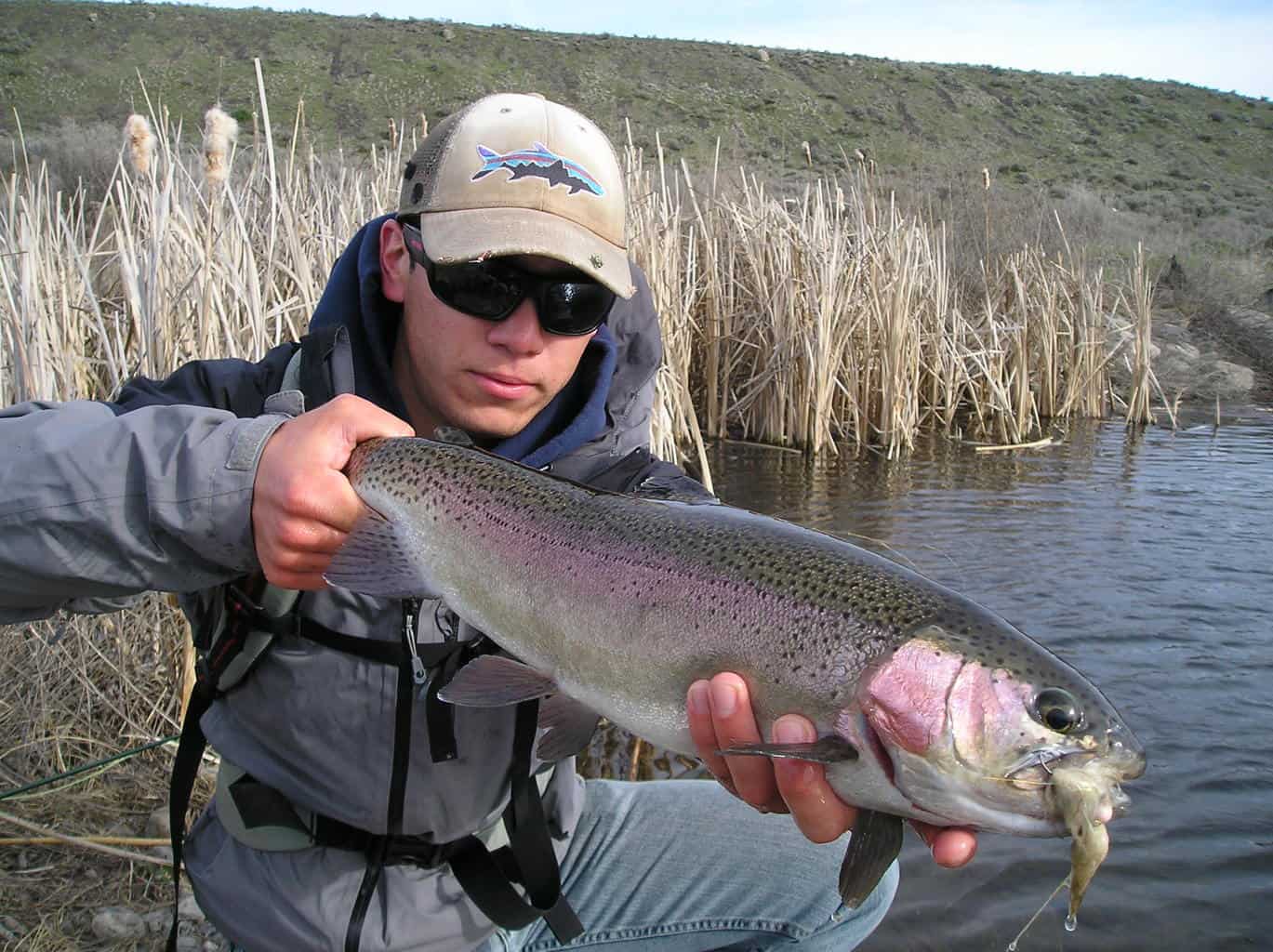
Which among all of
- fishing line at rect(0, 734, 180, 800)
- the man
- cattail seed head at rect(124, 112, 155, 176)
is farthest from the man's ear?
cattail seed head at rect(124, 112, 155, 176)

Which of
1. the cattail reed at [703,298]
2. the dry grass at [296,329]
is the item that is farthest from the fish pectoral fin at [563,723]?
the cattail reed at [703,298]

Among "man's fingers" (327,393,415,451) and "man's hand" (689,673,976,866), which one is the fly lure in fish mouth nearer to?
"man's hand" (689,673,976,866)

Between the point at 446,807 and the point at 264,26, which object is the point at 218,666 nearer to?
the point at 446,807

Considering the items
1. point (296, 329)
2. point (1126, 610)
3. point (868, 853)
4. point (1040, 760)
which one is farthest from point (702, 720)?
point (1126, 610)

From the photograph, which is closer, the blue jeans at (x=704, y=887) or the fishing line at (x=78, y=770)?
the blue jeans at (x=704, y=887)

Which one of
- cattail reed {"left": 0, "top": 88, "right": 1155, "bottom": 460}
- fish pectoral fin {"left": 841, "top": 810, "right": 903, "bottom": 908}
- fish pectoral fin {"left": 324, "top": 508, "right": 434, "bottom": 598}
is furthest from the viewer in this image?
cattail reed {"left": 0, "top": 88, "right": 1155, "bottom": 460}

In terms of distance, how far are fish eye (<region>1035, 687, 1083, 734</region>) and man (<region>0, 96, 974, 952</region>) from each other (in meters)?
0.28

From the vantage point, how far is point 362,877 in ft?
7.25

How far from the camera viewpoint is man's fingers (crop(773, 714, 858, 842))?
1708mm

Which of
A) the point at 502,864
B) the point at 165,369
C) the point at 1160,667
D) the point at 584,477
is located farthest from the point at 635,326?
the point at 1160,667

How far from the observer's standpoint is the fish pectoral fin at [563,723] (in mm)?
2049

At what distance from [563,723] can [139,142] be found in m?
4.08

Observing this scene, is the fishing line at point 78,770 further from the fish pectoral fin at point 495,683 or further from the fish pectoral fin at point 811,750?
the fish pectoral fin at point 811,750

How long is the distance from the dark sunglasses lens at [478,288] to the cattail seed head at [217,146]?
2708mm
